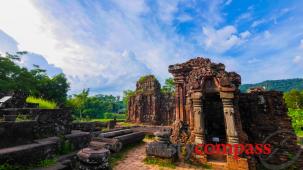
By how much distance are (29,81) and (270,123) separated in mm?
27940

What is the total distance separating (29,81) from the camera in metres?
22.3

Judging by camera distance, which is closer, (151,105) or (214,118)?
(214,118)

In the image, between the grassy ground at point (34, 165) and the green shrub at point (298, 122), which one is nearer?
the grassy ground at point (34, 165)

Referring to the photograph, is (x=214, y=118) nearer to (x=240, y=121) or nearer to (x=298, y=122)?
(x=240, y=121)

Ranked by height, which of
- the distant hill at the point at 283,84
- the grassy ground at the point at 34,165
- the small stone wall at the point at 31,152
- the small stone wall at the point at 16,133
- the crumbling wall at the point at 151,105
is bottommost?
the grassy ground at the point at 34,165

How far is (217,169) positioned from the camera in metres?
5.63

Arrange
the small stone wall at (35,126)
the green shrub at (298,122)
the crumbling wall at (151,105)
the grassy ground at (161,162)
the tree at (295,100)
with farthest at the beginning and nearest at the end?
the tree at (295,100)
the crumbling wall at (151,105)
the green shrub at (298,122)
the grassy ground at (161,162)
the small stone wall at (35,126)

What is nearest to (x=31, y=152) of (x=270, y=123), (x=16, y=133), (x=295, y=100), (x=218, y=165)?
(x=16, y=133)

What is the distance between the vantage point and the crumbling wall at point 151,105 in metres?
24.3

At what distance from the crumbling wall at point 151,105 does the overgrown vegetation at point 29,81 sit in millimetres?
13209

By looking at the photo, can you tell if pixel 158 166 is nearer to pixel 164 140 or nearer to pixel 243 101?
pixel 164 140

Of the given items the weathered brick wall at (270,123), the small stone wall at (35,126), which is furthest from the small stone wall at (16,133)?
the weathered brick wall at (270,123)

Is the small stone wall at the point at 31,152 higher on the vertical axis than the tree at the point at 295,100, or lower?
lower

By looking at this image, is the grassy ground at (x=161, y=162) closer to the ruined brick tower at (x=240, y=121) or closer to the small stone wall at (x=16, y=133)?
the ruined brick tower at (x=240, y=121)
